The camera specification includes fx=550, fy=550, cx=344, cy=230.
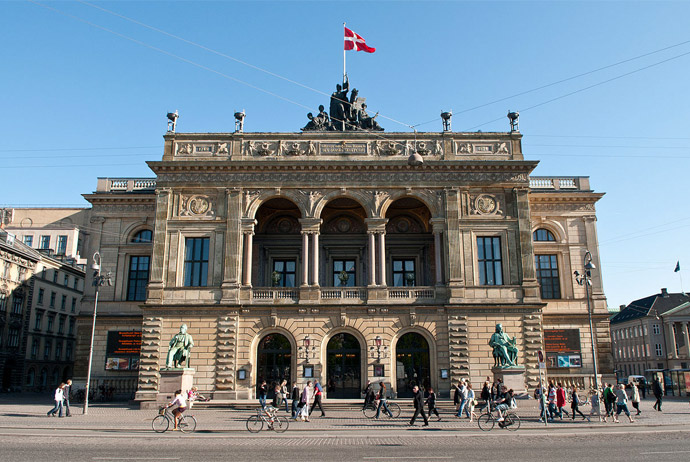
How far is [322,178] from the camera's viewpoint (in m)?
36.1

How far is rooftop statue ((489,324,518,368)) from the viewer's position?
101 ft

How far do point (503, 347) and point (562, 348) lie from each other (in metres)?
10.5

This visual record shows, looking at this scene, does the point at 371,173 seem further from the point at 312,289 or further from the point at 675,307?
the point at 675,307

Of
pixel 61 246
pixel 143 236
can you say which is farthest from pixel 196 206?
pixel 61 246

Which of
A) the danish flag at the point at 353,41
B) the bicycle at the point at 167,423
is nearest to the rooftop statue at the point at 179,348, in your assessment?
the bicycle at the point at 167,423

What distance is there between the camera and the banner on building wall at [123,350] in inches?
1513

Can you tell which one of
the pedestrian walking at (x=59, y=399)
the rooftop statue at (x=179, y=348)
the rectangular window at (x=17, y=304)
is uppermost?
the rectangular window at (x=17, y=304)

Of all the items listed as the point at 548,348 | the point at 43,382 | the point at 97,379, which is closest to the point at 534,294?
the point at 548,348

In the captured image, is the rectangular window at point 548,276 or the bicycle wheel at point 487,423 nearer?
the bicycle wheel at point 487,423

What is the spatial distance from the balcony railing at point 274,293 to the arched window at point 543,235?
19121mm

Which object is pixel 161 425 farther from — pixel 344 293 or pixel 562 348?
pixel 562 348

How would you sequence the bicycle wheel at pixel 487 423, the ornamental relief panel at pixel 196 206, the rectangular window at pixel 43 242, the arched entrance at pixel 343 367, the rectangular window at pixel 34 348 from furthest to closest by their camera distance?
the rectangular window at pixel 43 242 → the rectangular window at pixel 34 348 → the ornamental relief panel at pixel 196 206 → the arched entrance at pixel 343 367 → the bicycle wheel at pixel 487 423

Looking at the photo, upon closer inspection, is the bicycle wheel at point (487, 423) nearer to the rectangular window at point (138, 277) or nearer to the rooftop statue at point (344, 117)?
the rooftop statue at point (344, 117)

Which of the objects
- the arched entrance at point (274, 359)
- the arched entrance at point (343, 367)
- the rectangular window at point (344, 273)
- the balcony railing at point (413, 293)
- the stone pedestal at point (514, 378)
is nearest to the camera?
the stone pedestal at point (514, 378)
